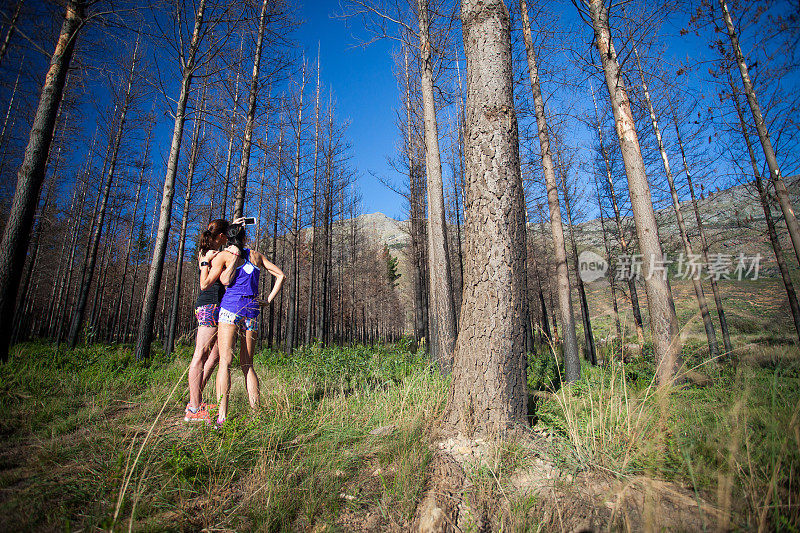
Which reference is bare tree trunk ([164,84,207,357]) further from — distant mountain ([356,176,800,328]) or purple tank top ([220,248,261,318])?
purple tank top ([220,248,261,318])

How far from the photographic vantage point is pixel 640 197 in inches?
173

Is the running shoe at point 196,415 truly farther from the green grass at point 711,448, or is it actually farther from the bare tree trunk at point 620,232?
the bare tree trunk at point 620,232

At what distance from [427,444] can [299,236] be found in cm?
1236

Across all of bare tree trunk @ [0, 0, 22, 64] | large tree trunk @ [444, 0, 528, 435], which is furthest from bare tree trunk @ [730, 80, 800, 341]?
bare tree trunk @ [0, 0, 22, 64]

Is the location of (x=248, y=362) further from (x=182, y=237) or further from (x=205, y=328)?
(x=182, y=237)

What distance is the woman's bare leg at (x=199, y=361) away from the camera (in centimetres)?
276

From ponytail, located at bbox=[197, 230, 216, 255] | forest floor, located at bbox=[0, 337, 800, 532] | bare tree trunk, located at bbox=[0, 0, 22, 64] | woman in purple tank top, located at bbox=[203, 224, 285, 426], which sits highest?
bare tree trunk, located at bbox=[0, 0, 22, 64]

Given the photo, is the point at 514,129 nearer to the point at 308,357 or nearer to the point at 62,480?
the point at 62,480

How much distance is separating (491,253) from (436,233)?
3519 millimetres

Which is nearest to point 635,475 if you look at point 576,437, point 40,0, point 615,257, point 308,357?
point 576,437

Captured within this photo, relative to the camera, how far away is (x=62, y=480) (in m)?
1.71

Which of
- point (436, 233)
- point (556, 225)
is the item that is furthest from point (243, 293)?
point (556, 225)

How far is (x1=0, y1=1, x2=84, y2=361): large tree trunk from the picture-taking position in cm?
390

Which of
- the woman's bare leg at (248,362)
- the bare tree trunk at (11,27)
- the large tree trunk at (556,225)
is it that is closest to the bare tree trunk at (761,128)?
the large tree trunk at (556,225)
